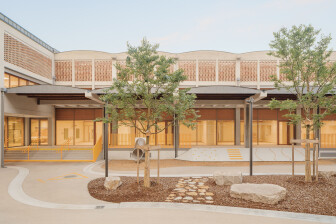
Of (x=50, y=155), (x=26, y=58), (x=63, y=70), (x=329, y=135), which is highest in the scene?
(x=26, y=58)

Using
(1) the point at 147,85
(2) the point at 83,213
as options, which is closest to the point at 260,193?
(2) the point at 83,213

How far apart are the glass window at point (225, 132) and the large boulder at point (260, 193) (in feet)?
50.1

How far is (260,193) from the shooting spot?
716 cm

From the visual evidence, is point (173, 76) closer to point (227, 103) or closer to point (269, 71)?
point (227, 103)

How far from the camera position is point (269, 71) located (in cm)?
2316

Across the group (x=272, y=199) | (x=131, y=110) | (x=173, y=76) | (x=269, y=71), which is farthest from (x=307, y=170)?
(x=269, y=71)

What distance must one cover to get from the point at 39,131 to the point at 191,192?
20.5 metres

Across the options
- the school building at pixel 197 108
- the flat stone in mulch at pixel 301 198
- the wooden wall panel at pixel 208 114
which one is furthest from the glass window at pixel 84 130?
the flat stone in mulch at pixel 301 198

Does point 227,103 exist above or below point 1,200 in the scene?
above

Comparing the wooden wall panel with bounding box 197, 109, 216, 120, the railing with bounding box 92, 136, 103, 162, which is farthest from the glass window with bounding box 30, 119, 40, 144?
the wooden wall panel with bounding box 197, 109, 216, 120

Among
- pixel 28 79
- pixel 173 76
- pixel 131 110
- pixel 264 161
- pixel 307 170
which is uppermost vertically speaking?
pixel 28 79

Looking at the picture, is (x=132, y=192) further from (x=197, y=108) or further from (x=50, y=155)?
(x=197, y=108)

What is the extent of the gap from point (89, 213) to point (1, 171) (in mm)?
10279

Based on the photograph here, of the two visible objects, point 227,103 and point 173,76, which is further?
point 227,103
